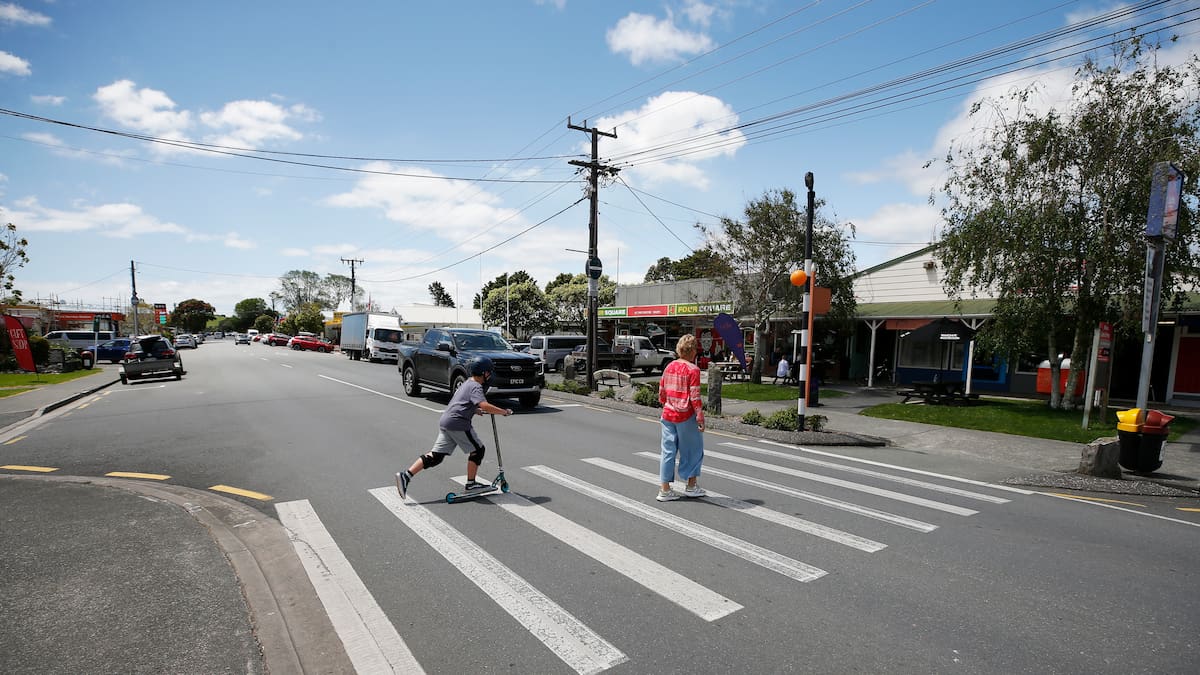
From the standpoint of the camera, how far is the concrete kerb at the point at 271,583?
130 inches

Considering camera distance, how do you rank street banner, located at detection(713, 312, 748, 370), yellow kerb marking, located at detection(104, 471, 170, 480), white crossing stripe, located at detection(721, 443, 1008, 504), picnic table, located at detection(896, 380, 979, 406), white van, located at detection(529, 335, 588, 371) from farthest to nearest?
white van, located at detection(529, 335, 588, 371) → street banner, located at detection(713, 312, 748, 370) → picnic table, located at detection(896, 380, 979, 406) → yellow kerb marking, located at detection(104, 471, 170, 480) → white crossing stripe, located at detection(721, 443, 1008, 504)

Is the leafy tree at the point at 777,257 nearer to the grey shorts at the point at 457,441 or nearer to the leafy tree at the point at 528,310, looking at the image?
the grey shorts at the point at 457,441

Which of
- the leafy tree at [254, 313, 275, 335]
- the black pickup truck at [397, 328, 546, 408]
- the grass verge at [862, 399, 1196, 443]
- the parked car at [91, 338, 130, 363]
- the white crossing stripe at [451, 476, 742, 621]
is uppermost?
the black pickup truck at [397, 328, 546, 408]

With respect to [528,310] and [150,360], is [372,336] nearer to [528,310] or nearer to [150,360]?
[150,360]

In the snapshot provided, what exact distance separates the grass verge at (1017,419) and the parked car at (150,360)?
23.2m

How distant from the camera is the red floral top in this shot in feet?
20.8

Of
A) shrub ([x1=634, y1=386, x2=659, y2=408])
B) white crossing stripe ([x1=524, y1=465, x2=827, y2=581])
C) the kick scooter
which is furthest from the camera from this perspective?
shrub ([x1=634, y1=386, x2=659, y2=408])

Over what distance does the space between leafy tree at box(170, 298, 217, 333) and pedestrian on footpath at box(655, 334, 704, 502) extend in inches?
6239

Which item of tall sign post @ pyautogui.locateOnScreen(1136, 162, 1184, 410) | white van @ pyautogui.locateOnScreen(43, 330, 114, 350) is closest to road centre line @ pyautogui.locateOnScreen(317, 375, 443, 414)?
tall sign post @ pyautogui.locateOnScreen(1136, 162, 1184, 410)

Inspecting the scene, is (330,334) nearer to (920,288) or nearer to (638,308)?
(638,308)

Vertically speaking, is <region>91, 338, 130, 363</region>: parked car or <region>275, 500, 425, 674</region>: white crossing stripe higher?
<region>275, 500, 425, 674</region>: white crossing stripe

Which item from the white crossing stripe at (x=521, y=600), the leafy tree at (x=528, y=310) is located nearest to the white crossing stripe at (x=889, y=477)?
the white crossing stripe at (x=521, y=600)

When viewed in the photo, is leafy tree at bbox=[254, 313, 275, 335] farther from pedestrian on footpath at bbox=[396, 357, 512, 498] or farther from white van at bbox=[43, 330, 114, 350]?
pedestrian on footpath at bbox=[396, 357, 512, 498]

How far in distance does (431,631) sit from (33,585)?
A: 2.93 m
